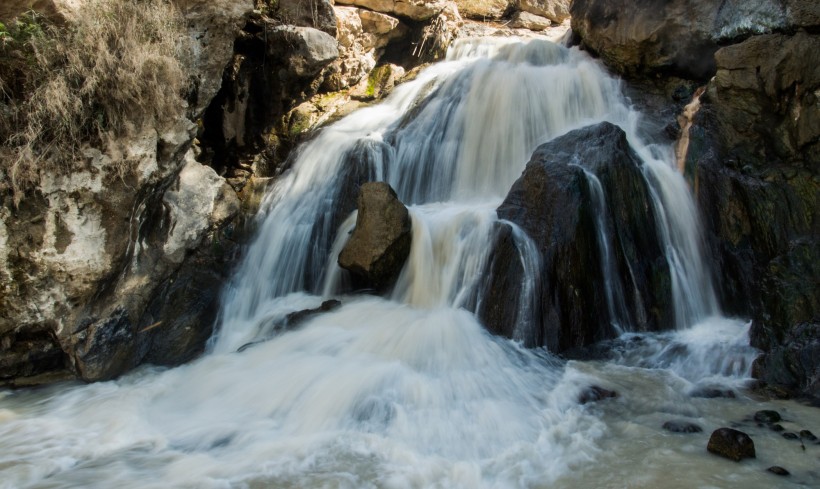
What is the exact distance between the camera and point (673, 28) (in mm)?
8953

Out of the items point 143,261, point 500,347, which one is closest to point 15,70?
point 143,261

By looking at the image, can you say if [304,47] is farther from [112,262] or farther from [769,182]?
[769,182]

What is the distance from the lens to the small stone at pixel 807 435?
Result: 3788 millimetres

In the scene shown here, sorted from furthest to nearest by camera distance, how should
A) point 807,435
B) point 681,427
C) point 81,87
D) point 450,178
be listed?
point 450,178, point 81,87, point 681,427, point 807,435

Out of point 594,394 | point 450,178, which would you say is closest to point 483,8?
point 450,178

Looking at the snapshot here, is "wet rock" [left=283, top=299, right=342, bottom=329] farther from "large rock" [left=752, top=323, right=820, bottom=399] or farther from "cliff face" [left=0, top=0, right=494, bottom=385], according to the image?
"large rock" [left=752, top=323, right=820, bottom=399]

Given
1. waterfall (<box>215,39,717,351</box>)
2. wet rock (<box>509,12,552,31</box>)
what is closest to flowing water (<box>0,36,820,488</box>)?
waterfall (<box>215,39,717,351</box>)

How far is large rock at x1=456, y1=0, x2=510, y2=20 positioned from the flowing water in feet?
27.7

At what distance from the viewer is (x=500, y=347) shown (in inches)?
219

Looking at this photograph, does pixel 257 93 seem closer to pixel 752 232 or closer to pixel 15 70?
pixel 15 70

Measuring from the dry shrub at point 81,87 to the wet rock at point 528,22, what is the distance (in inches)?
473

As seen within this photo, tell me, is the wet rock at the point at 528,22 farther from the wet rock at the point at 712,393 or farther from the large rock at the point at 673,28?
the wet rock at the point at 712,393

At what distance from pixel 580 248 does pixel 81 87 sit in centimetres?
554

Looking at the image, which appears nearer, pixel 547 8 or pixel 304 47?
pixel 304 47
